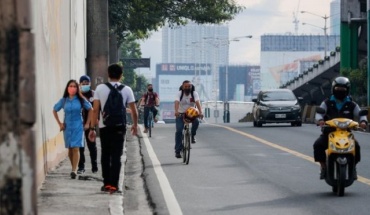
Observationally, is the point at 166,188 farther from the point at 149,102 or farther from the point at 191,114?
the point at 149,102

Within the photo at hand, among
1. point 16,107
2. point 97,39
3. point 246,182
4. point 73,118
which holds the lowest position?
point 246,182

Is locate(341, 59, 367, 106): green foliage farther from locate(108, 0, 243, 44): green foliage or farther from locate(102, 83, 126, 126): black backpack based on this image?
locate(102, 83, 126, 126): black backpack

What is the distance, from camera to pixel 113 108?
42.2ft

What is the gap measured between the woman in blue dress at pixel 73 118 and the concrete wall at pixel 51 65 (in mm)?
323

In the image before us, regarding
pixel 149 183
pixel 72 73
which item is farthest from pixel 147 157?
pixel 149 183

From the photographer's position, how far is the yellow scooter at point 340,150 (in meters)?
12.7

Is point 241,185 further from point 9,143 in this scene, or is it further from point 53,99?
point 9,143

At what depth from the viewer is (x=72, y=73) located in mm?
23000

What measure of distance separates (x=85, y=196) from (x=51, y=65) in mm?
4505

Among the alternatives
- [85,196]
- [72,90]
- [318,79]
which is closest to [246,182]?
[72,90]

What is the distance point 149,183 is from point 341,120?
397cm

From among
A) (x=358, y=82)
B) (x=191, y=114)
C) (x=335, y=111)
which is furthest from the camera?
(x=358, y=82)

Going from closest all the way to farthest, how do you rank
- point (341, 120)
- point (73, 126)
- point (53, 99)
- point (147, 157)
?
point (341, 120)
point (73, 126)
point (53, 99)
point (147, 157)

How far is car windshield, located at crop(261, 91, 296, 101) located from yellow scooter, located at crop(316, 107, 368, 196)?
33.2 meters
